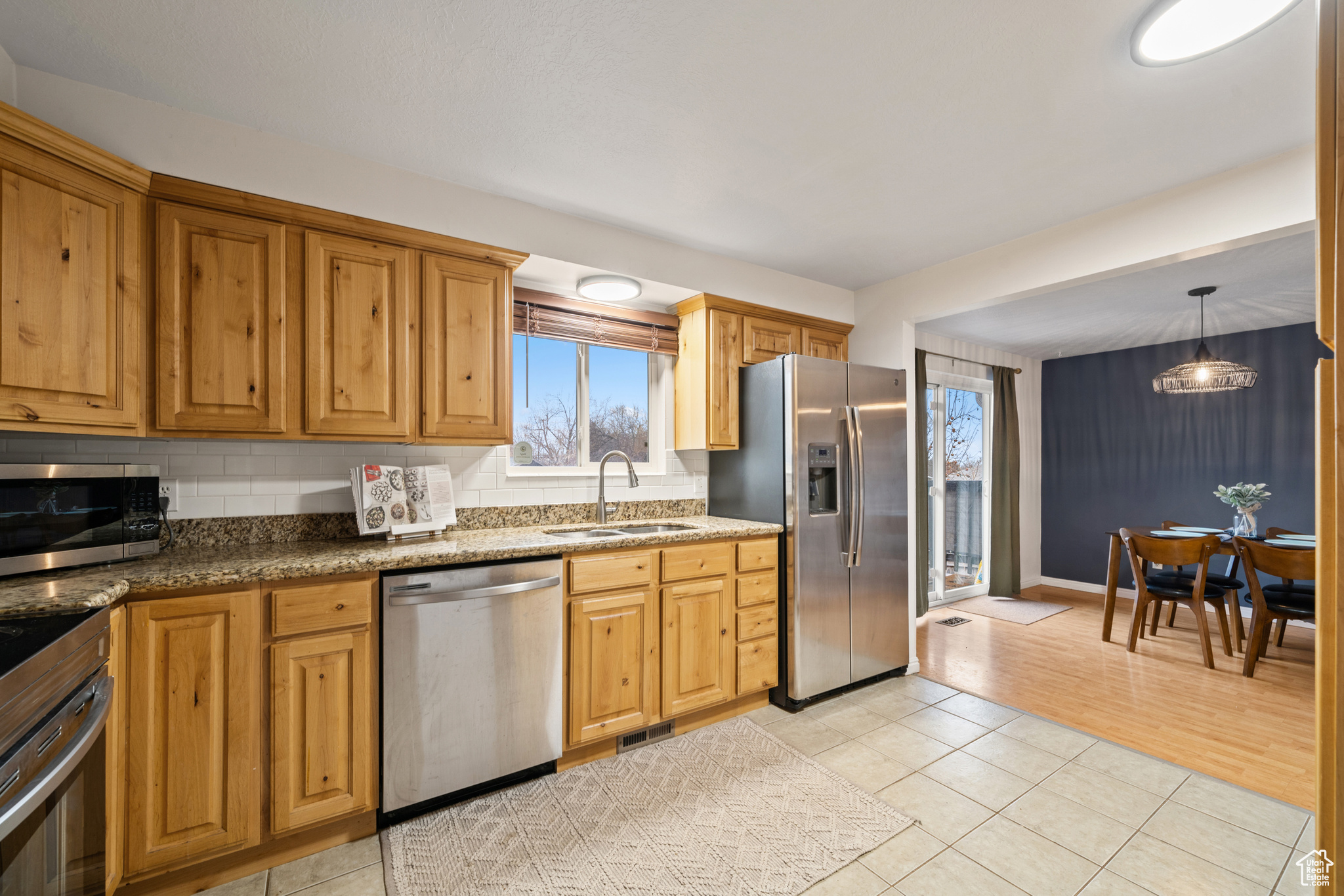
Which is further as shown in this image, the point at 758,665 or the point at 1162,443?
the point at 1162,443

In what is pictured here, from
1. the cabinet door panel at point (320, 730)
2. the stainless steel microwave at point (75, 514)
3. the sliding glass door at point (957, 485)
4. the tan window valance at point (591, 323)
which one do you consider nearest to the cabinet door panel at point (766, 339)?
the tan window valance at point (591, 323)

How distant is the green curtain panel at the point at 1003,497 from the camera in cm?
552

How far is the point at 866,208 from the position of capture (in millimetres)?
2717

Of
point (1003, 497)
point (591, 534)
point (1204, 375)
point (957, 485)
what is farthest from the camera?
point (1003, 497)

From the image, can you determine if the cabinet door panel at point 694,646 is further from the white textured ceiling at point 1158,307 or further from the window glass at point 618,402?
the white textured ceiling at point 1158,307

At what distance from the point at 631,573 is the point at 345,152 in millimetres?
2075

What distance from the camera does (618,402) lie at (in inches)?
134

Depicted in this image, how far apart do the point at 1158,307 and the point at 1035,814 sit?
152 inches

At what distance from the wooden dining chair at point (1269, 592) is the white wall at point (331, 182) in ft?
11.6

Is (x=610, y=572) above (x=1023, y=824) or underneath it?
above

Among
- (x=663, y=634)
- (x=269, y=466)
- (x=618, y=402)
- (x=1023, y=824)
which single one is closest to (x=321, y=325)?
(x=269, y=466)

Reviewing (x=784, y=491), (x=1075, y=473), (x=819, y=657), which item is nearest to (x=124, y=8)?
(x=784, y=491)

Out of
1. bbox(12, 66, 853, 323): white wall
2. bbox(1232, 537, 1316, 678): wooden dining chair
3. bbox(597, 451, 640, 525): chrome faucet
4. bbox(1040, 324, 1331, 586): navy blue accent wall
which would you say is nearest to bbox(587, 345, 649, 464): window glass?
bbox(597, 451, 640, 525): chrome faucet

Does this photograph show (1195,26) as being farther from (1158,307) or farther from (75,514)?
(75,514)
